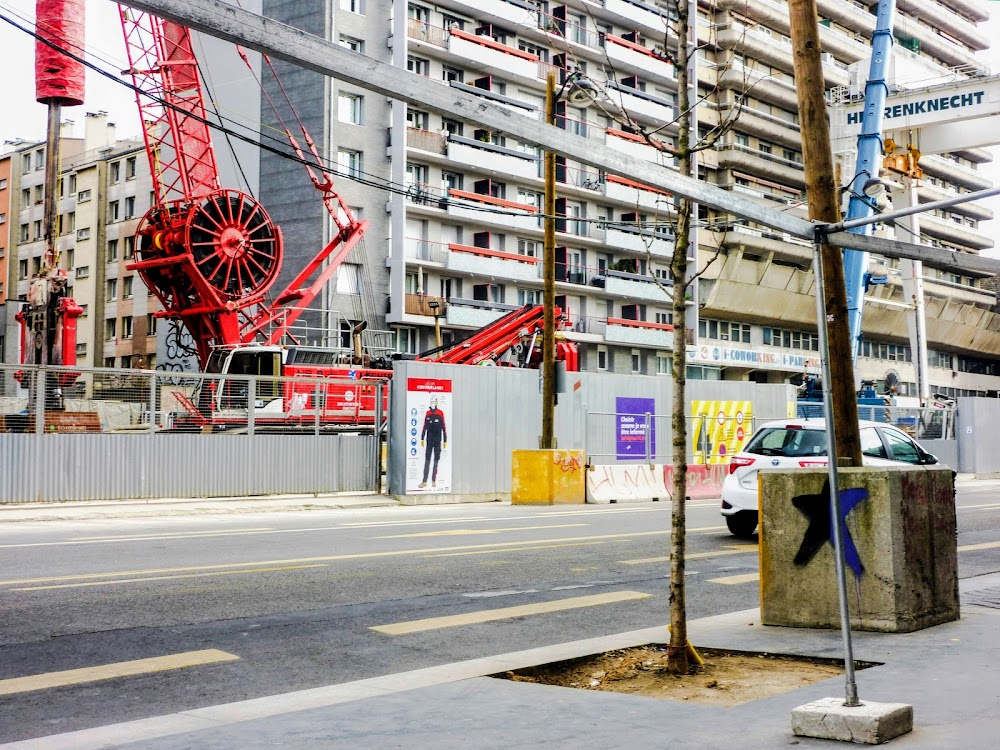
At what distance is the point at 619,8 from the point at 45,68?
1674 inches

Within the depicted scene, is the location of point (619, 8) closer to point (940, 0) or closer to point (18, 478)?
point (940, 0)

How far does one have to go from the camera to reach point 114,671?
7.10m

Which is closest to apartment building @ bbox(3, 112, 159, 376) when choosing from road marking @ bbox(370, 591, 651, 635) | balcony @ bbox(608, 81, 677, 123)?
balcony @ bbox(608, 81, 677, 123)

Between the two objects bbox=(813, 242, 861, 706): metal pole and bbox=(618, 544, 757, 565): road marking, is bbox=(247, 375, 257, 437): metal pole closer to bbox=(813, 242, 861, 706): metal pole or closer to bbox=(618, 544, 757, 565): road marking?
bbox=(618, 544, 757, 565): road marking

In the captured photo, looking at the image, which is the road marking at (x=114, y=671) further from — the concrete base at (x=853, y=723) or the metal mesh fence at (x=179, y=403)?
the metal mesh fence at (x=179, y=403)

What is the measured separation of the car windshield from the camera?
16062mm

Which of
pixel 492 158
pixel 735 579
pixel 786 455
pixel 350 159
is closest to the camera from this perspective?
pixel 735 579

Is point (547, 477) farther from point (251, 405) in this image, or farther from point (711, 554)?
point (711, 554)

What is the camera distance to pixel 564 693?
6.16 m

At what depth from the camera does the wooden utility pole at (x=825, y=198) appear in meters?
9.15

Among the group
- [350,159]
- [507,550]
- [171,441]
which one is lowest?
[507,550]

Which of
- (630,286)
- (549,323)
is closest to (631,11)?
(630,286)

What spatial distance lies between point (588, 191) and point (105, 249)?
28.7m

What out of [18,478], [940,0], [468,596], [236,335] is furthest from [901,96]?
[940,0]
